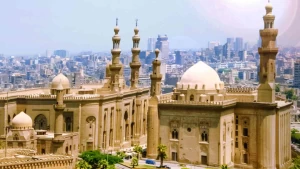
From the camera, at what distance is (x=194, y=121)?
51.7 metres

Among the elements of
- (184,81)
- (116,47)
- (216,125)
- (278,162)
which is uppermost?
(116,47)

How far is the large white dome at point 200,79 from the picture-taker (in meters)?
53.3

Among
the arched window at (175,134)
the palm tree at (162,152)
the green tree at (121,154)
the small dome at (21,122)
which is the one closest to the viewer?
the small dome at (21,122)

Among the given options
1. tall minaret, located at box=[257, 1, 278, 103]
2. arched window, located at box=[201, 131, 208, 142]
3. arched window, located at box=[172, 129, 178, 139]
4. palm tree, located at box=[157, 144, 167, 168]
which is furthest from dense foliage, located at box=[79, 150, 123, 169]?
tall minaret, located at box=[257, 1, 278, 103]

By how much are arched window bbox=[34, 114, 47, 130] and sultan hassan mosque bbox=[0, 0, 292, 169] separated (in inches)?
3.8

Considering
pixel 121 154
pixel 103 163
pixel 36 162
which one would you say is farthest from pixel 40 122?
pixel 36 162

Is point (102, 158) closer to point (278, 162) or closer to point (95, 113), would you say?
point (95, 113)

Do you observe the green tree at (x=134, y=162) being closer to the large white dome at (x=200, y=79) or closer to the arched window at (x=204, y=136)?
the arched window at (x=204, y=136)

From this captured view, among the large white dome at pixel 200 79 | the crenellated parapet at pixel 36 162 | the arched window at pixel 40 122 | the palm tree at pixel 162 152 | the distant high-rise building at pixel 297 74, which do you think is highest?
the distant high-rise building at pixel 297 74

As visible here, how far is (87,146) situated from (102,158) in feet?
26.3

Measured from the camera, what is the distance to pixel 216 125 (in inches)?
1991

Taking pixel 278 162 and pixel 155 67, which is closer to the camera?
pixel 278 162

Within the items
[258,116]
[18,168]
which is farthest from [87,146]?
[18,168]

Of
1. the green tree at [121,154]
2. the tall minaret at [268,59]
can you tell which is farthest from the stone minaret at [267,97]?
the green tree at [121,154]
